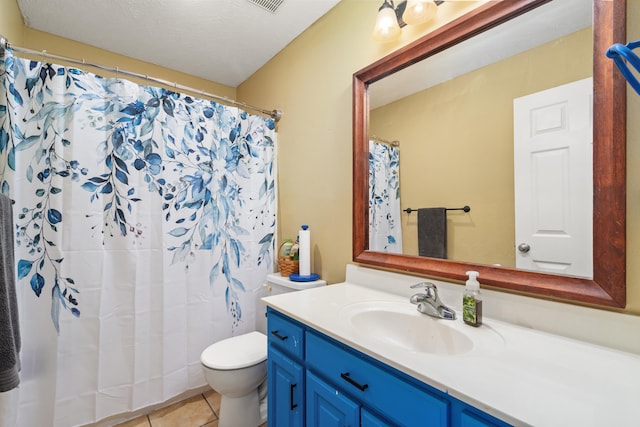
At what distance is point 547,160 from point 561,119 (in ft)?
0.43

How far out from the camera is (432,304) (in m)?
1.06

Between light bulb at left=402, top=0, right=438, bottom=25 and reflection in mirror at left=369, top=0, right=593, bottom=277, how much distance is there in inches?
6.6

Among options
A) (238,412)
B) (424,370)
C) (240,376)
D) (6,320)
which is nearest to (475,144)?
(424,370)

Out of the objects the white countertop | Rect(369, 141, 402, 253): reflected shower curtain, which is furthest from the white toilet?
the white countertop

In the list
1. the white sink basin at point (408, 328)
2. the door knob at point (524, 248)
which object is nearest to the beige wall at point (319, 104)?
the white sink basin at point (408, 328)

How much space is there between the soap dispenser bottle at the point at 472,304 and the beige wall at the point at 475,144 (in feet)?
0.51

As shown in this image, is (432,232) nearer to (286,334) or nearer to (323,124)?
(286,334)

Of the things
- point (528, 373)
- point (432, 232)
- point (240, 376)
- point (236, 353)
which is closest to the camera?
point (528, 373)

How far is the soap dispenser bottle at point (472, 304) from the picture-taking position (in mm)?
952

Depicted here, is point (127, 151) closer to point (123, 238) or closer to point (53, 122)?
point (53, 122)

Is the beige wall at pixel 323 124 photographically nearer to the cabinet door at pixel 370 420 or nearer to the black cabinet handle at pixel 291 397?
the black cabinet handle at pixel 291 397

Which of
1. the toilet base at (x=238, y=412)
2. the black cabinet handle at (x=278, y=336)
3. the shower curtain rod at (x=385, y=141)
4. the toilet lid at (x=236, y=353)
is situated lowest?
the toilet base at (x=238, y=412)

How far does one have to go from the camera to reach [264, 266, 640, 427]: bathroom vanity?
57 centimetres

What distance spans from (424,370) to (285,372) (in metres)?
0.67
